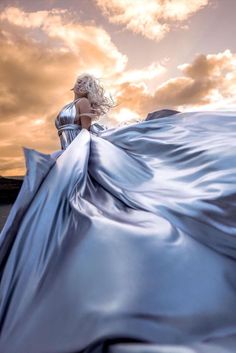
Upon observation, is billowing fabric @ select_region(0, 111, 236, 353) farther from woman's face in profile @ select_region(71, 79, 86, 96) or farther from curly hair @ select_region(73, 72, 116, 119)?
woman's face in profile @ select_region(71, 79, 86, 96)

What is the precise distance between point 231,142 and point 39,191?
3.75 ft

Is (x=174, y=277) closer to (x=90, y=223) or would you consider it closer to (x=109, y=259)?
(x=109, y=259)

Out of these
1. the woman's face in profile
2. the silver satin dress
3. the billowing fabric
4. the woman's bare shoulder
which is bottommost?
the billowing fabric

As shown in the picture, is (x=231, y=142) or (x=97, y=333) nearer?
(x=97, y=333)

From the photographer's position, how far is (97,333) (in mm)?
1272

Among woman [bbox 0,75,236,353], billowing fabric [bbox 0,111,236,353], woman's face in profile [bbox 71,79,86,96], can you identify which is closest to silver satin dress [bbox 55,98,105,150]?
woman's face in profile [bbox 71,79,86,96]

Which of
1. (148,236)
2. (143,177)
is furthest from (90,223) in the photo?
(143,177)

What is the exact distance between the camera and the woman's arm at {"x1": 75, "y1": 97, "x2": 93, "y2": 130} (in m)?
4.05

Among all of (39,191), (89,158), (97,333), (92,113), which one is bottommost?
(97,333)

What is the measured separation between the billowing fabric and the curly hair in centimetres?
168

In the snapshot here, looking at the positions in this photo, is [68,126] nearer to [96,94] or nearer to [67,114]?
[67,114]

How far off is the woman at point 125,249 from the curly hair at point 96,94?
62.0 inches

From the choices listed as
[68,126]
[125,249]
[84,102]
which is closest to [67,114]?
[68,126]

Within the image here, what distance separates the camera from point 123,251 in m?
1.55
